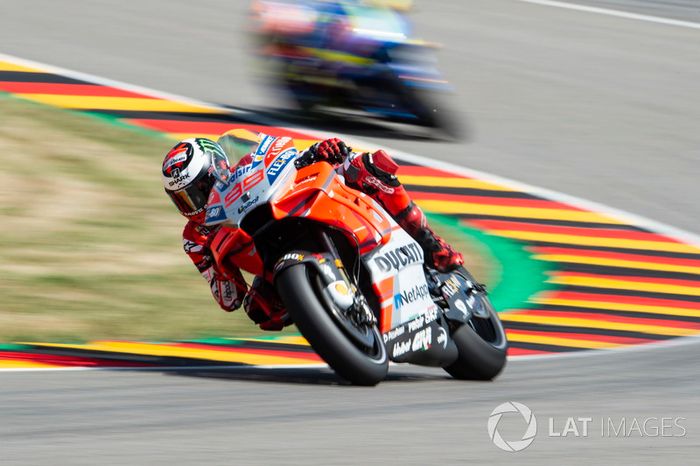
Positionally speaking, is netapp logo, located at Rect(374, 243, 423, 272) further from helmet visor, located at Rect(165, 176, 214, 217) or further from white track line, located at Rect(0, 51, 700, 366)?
white track line, located at Rect(0, 51, 700, 366)

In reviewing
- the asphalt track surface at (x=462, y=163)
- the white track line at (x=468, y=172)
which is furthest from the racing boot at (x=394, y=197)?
the white track line at (x=468, y=172)

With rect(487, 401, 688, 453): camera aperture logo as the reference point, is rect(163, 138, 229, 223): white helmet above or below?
above

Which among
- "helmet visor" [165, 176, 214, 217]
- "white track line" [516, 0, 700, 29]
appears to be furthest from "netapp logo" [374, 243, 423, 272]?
"white track line" [516, 0, 700, 29]

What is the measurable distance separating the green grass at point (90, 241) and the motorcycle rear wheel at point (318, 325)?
7.26 ft

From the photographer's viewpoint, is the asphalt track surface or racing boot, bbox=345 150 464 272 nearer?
the asphalt track surface

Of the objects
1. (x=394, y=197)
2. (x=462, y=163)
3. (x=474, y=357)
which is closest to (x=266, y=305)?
(x=394, y=197)

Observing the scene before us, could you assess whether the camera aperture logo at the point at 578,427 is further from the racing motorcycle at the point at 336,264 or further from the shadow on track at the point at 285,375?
the shadow on track at the point at 285,375

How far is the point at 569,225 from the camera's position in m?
11.7

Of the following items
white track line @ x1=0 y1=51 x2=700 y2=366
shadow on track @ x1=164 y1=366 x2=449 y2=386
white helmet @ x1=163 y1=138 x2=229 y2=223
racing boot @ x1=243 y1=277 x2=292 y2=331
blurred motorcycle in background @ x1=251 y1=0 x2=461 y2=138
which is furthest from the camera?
blurred motorcycle in background @ x1=251 y1=0 x2=461 y2=138

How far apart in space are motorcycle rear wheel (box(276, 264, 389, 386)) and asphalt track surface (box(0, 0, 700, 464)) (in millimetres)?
154

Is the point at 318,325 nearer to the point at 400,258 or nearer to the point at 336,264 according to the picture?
the point at 336,264

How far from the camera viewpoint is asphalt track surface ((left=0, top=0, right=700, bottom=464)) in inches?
192

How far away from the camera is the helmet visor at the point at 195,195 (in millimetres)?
6188

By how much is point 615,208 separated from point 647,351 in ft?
15.5
